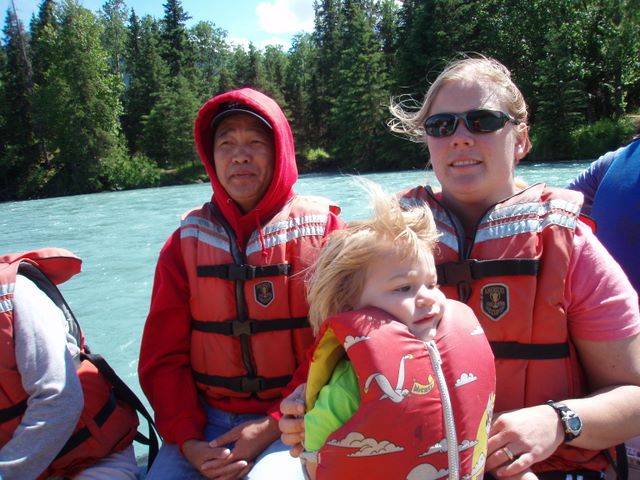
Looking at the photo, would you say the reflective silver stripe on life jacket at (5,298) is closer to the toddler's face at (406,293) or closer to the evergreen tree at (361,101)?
the toddler's face at (406,293)

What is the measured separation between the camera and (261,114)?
222 centimetres

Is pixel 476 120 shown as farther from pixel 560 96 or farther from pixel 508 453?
pixel 560 96

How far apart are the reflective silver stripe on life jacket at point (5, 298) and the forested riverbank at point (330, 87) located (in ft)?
70.8

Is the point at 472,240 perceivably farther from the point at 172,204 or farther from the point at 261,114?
the point at 172,204

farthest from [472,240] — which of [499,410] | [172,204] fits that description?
[172,204]

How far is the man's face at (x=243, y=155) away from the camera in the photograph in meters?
2.26

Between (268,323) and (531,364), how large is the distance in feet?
3.24

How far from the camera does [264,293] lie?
2158mm

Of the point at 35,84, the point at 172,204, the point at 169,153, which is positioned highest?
the point at 35,84

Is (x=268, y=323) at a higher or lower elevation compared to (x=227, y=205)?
lower

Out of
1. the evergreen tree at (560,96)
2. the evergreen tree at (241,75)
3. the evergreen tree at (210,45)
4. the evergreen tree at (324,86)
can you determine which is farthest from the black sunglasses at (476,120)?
the evergreen tree at (210,45)

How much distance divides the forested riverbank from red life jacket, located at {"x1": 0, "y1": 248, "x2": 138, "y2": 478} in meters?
21.3

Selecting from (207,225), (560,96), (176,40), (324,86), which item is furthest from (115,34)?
(207,225)

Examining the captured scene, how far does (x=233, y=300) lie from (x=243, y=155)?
Result: 0.60 meters
